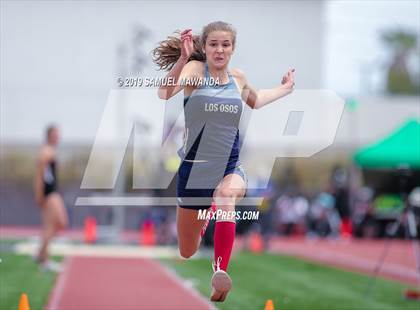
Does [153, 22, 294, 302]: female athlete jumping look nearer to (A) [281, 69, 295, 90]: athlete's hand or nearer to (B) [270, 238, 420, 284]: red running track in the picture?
(A) [281, 69, 295, 90]: athlete's hand

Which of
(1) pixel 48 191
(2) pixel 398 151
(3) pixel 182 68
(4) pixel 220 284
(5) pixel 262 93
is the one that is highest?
(3) pixel 182 68

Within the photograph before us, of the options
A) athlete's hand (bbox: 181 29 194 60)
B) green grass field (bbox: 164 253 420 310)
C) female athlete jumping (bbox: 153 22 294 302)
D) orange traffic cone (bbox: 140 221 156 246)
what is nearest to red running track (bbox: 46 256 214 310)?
green grass field (bbox: 164 253 420 310)

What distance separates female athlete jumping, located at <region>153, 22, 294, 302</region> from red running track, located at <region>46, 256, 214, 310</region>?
280 cm

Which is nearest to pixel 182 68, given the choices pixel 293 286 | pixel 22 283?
pixel 22 283

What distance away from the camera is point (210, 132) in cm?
639

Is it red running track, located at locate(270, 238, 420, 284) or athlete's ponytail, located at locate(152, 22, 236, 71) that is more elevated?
athlete's ponytail, located at locate(152, 22, 236, 71)

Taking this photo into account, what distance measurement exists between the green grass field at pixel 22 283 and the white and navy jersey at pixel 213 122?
10.3 ft

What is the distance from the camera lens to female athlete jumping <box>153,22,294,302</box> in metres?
6.27

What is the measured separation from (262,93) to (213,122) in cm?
70

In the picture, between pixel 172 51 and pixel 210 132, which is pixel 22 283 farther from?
pixel 210 132

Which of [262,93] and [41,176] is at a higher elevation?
[262,93]

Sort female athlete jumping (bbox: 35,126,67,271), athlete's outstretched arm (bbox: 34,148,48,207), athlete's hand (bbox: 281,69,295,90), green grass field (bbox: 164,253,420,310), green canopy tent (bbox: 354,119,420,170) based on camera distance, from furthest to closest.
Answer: athlete's outstretched arm (bbox: 34,148,48,207) → female athlete jumping (bbox: 35,126,67,271) → green canopy tent (bbox: 354,119,420,170) → green grass field (bbox: 164,253,420,310) → athlete's hand (bbox: 281,69,295,90)

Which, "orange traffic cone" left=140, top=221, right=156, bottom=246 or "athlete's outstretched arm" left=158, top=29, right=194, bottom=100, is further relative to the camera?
"orange traffic cone" left=140, top=221, right=156, bottom=246

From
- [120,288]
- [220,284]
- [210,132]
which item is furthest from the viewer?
[120,288]
